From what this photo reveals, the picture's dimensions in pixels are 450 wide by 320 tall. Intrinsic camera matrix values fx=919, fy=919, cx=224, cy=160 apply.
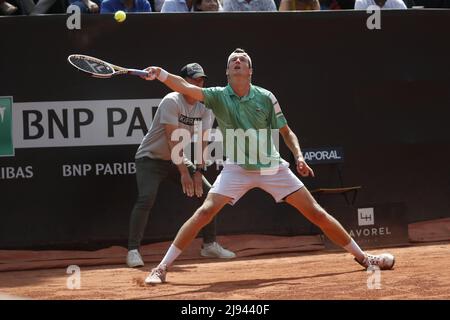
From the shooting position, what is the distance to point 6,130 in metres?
8.65

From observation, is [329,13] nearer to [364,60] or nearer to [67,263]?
[364,60]

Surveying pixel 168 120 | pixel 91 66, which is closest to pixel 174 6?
pixel 168 120

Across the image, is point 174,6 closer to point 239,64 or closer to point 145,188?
point 145,188

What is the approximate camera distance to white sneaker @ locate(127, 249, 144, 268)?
823 centimetres

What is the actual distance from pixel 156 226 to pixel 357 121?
7.59ft

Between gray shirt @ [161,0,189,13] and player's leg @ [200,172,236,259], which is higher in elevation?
gray shirt @ [161,0,189,13]

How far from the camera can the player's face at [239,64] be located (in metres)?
7.02

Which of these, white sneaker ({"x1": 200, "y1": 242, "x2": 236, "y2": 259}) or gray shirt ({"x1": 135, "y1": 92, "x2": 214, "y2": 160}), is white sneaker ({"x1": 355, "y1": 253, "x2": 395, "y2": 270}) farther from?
gray shirt ({"x1": 135, "y1": 92, "x2": 214, "y2": 160})

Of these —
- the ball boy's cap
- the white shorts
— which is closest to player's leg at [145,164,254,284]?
the white shorts

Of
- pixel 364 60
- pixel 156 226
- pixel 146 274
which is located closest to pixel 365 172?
pixel 364 60

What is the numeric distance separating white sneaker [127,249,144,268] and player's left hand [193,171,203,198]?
765 mm

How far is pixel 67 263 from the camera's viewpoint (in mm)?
8438

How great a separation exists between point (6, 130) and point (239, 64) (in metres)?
2.75

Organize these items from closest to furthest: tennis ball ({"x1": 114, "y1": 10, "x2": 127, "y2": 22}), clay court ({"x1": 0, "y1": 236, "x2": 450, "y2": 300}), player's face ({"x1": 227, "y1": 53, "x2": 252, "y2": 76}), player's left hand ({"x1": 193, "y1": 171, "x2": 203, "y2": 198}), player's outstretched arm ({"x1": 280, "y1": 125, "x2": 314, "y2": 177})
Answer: clay court ({"x1": 0, "y1": 236, "x2": 450, "y2": 300}), player's outstretched arm ({"x1": 280, "y1": 125, "x2": 314, "y2": 177}), player's face ({"x1": 227, "y1": 53, "x2": 252, "y2": 76}), player's left hand ({"x1": 193, "y1": 171, "x2": 203, "y2": 198}), tennis ball ({"x1": 114, "y1": 10, "x2": 127, "y2": 22})
